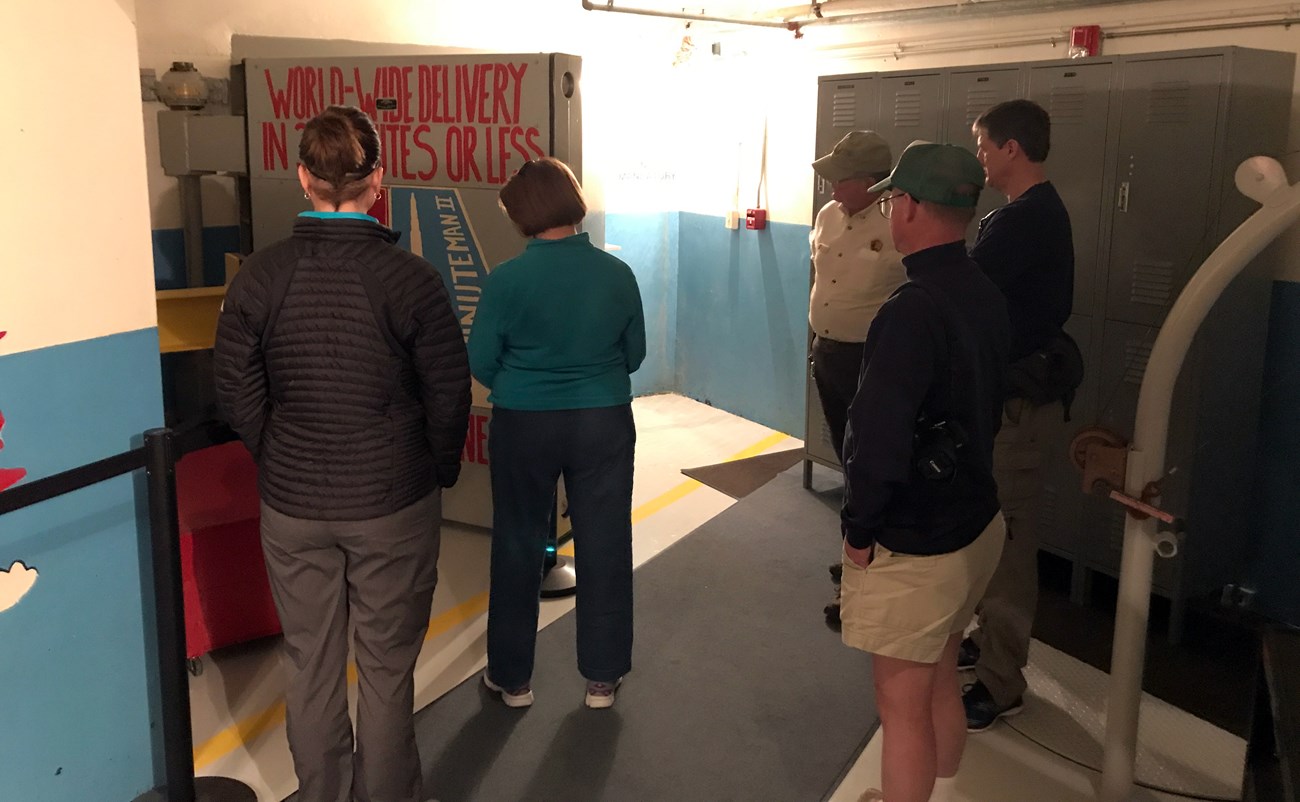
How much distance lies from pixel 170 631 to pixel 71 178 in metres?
1.08

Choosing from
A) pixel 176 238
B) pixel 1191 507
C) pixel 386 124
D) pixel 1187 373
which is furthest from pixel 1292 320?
pixel 176 238

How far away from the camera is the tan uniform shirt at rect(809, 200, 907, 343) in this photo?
11.2 ft

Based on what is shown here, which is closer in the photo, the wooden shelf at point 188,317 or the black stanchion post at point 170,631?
the black stanchion post at point 170,631

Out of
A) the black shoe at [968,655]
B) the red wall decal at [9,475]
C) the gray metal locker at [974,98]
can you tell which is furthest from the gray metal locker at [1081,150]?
the red wall decal at [9,475]

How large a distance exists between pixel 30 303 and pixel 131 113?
1.62 feet

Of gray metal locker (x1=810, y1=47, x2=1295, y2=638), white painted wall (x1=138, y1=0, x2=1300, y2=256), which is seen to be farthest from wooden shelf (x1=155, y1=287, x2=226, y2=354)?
gray metal locker (x1=810, y1=47, x2=1295, y2=638)

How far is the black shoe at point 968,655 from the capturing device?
3.34 meters

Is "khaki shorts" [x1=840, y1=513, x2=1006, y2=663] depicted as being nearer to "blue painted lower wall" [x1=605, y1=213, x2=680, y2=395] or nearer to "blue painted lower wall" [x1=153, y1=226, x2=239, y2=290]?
"blue painted lower wall" [x1=153, y1=226, x2=239, y2=290]

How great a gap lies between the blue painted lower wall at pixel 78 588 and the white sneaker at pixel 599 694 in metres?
1.20

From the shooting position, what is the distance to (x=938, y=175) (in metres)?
2.08

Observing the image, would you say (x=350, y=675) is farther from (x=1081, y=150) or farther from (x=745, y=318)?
(x=745, y=318)

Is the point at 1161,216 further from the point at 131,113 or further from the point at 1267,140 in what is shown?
the point at 131,113

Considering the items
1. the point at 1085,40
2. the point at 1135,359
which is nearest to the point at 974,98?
the point at 1085,40

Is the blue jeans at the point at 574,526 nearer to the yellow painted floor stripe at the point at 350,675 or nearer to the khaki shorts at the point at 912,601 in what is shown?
the yellow painted floor stripe at the point at 350,675
